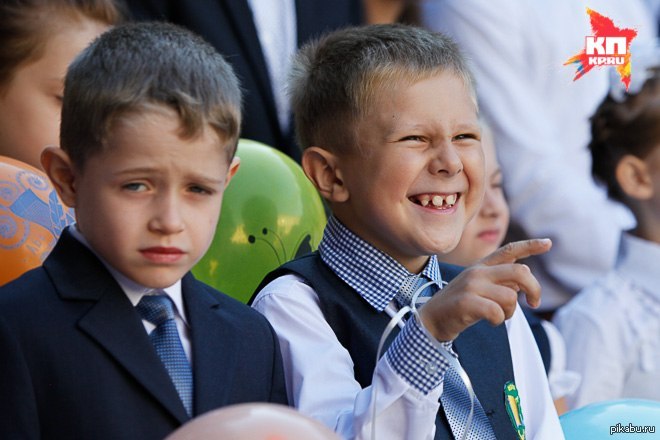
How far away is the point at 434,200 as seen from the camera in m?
2.41

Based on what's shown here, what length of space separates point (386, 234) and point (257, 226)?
0.54m

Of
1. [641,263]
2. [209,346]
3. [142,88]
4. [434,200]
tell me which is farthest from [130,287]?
[641,263]

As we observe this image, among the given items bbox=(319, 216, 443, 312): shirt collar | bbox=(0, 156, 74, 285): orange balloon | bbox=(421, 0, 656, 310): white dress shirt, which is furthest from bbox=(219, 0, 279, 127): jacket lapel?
bbox=(319, 216, 443, 312): shirt collar

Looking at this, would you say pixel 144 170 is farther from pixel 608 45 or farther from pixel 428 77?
pixel 608 45

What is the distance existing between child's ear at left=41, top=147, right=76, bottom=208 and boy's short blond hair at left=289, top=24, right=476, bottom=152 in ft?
2.13

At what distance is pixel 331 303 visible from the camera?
94.3 inches

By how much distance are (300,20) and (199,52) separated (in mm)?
1744

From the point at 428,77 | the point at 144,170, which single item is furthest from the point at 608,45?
the point at 144,170

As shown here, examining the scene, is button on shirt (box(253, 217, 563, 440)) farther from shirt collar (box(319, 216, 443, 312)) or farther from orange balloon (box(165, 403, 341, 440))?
orange balloon (box(165, 403, 341, 440))

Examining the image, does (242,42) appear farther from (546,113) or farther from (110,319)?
(110,319)

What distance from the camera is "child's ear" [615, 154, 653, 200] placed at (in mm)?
4074

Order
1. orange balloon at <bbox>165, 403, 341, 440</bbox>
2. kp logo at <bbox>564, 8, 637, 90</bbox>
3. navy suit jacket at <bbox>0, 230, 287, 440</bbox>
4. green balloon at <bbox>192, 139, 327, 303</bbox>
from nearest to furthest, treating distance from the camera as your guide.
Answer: orange balloon at <bbox>165, 403, 341, 440</bbox> → navy suit jacket at <bbox>0, 230, 287, 440</bbox> → green balloon at <bbox>192, 139, 327, 303</bbox> → kp logo at <bbox>564, 8, 637, 90</bbox>

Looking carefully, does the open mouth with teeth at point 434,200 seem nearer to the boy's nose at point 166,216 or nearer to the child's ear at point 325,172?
the child's ear at point 325,172

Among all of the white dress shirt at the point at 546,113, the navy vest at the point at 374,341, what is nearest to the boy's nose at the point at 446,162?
the navy vest at the point at 374,341
